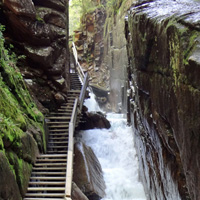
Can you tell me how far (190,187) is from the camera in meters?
4.38

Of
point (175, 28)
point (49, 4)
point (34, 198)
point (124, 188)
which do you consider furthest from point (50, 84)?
point (175, 28)

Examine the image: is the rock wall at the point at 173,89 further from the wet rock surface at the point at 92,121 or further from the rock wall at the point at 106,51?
the rock wall at the point at 106,51

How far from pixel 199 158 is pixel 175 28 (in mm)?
2167

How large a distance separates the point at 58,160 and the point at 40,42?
6.40 meters

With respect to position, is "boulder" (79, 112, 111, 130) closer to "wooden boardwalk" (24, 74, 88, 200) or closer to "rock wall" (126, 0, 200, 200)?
"wooden boardwalk" (24, 74, 88, 200)

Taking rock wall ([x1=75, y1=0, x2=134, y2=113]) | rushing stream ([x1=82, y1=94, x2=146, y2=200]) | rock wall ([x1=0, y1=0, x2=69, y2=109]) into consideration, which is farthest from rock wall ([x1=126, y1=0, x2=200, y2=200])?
rock wall ([x1=75, y1=0, x2=134, y2=113])

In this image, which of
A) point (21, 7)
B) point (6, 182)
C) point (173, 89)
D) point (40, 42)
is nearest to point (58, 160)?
point (6, 182)

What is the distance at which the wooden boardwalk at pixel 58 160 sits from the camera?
606cm

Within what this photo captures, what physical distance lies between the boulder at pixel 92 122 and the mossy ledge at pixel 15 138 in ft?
25.0

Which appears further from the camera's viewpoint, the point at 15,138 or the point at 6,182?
the point at 15,138

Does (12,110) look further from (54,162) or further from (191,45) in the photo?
(191,45)

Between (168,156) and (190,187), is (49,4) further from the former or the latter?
(190,187)

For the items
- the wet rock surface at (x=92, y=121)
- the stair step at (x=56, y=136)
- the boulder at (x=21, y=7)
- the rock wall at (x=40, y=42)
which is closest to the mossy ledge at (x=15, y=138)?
the stair step at (x=56, y=136)

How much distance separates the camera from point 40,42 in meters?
11.8
